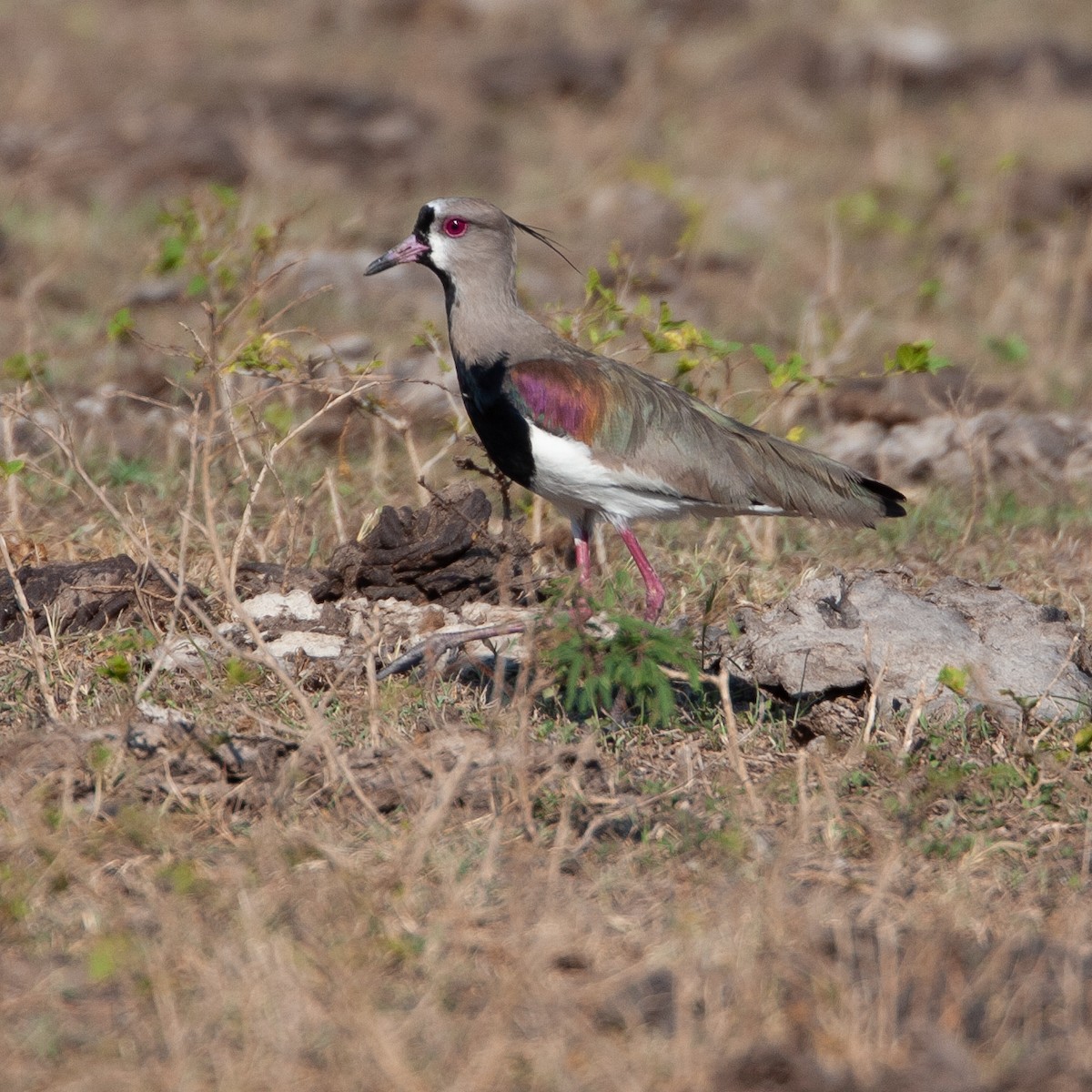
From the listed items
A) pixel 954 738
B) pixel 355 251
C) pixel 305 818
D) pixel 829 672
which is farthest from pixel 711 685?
pixel 355 251

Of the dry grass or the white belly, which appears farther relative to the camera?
the white belly

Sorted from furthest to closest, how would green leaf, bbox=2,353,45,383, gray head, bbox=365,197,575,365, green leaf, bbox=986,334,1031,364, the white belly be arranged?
green leaf, bbox=986,334,1031,364, green leaf, bbox=2,353,45,383, gray head, bbox=365,197,575,365, the white belly

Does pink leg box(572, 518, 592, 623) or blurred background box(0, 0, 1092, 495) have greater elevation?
blurred background box(0, 0, 1092, 495)

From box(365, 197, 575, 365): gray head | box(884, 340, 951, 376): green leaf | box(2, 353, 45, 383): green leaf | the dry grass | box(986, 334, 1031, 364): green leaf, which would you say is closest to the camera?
the dry grass

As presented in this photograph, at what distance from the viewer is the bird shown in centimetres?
475

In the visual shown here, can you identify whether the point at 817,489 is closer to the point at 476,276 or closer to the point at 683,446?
the point at 683,446

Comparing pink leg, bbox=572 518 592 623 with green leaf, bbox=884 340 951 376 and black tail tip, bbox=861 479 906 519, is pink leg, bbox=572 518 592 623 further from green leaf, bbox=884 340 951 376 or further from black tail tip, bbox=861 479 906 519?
green leaf, bbox=884 340 951 376

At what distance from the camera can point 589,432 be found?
474cm

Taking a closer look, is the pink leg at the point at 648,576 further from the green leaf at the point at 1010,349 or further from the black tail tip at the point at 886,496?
the green leaf at the point at 1010,349

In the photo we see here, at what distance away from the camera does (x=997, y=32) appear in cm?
Answer: 1402

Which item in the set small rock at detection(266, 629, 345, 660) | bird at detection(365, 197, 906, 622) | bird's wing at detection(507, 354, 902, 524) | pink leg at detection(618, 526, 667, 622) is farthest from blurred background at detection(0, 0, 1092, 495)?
small rock at detection(266, 629, 345, 660)

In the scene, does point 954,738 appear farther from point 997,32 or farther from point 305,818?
point 997,32

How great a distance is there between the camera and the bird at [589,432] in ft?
15.6

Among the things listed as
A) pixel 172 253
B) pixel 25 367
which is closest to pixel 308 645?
pixel 25 367
